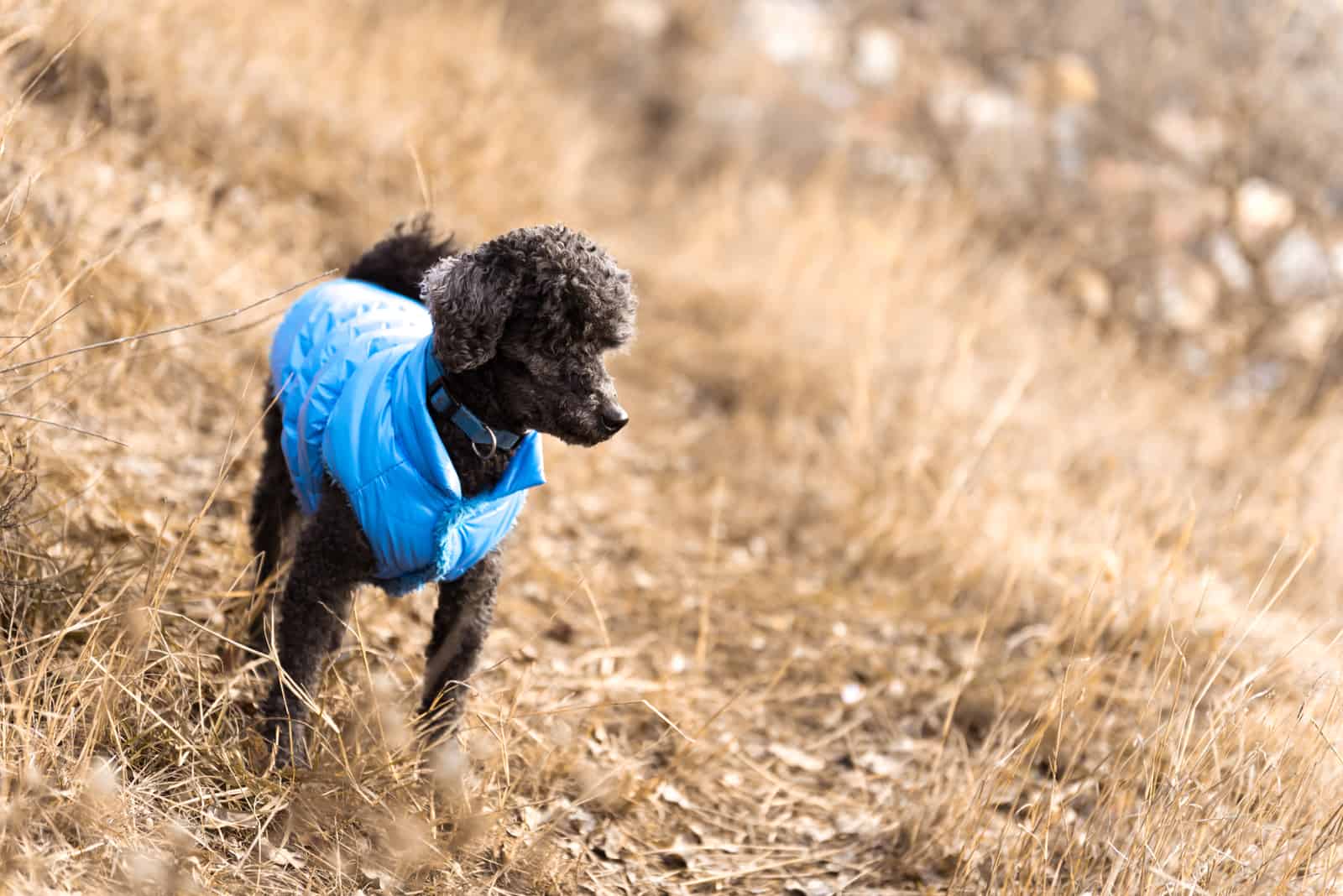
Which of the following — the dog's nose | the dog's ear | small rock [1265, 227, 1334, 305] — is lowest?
the dog's nose

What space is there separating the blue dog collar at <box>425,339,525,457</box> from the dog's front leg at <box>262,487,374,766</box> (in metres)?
0.38

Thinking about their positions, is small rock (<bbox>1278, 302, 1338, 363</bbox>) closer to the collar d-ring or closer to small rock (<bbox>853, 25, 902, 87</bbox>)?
small rock (<bbox>853, 25, 902, 87</bbox>)

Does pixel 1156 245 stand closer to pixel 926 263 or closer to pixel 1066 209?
pixel 1066 209

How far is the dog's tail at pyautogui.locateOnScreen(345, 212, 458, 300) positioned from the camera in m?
3.62

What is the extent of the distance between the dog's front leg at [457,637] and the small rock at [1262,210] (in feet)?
29.3

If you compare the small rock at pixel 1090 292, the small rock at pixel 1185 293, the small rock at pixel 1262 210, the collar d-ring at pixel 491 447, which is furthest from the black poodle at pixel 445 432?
the small rock at pixel 1262 210

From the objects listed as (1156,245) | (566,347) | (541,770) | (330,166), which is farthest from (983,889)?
(1156,245)

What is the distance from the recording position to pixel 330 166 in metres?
6.72

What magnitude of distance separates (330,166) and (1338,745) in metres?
6.09

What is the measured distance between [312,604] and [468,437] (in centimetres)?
65

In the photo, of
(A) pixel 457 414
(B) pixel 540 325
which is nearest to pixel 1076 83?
(B) pixel 540 325

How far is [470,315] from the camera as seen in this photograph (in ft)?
8.64

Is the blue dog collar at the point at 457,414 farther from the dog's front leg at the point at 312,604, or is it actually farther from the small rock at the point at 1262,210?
the small rock at the point at 1262,210

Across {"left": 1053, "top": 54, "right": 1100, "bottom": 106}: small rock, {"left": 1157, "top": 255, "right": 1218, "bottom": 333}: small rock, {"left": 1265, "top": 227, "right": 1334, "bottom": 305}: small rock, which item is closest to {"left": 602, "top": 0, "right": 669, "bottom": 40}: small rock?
{"left": 1053, "top": 54, "right": 1100, "bottom": 106}: small rock
